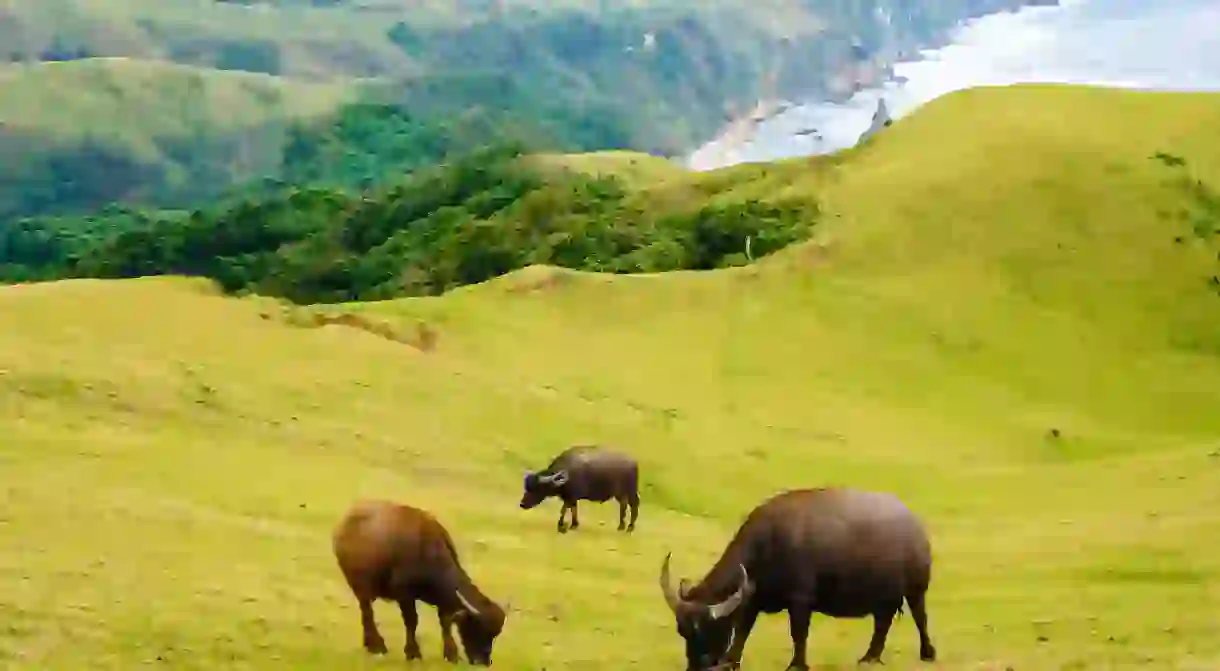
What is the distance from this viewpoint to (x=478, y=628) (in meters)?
16.4

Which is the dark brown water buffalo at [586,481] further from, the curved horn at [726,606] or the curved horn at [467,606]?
the curved horn at [726,606]

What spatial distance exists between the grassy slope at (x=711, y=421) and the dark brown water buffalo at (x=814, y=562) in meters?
1.92

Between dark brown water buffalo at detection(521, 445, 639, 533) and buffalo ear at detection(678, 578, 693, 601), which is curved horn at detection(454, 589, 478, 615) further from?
dark brown water buffalo at detection(521, 445, 639, 533)

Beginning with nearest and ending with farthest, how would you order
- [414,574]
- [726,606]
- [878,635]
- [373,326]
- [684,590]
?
[726,606], [684,590], [878,635], [414,574], [373,326]

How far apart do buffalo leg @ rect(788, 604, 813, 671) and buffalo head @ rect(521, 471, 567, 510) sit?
12277 millimetres

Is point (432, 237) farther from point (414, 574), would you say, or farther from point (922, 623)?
point (922, 623)

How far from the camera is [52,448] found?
2658 cm

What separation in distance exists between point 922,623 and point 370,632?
21.7 feet

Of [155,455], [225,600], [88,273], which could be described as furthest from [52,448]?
[88,273]

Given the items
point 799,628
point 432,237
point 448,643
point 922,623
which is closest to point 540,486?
point 448,643

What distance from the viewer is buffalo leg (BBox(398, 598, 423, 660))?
54.1 feet

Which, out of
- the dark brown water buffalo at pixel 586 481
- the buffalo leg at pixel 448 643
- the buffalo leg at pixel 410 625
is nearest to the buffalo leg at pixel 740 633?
the buffalo leg at pixel 448 643

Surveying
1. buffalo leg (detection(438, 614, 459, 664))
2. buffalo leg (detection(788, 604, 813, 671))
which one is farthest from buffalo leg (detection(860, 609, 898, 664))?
buffalo leg (detection(438, 614, 459, 664))

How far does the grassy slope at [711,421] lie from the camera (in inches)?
757
